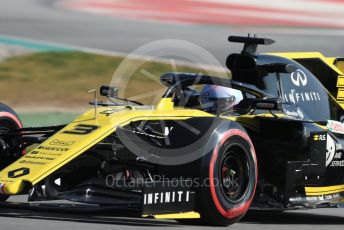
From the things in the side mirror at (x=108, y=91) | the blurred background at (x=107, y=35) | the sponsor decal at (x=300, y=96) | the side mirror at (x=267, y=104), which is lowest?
the side mirror at (x=267, y=104)

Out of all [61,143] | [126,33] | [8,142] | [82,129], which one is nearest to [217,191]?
[82,129]

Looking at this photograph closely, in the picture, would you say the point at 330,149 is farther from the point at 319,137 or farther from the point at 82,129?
the point at 82,129

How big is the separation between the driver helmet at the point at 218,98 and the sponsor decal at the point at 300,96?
2.04 feet

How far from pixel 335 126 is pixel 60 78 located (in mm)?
9696

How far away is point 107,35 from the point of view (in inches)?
904

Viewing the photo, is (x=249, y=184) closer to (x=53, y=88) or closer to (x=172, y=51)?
(x=172, y=51)

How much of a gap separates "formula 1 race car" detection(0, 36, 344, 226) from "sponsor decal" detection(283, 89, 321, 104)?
0.01m

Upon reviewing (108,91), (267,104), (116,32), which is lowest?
(267,104)

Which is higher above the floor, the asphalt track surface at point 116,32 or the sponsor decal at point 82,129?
the asphalt track surface at point 116,32

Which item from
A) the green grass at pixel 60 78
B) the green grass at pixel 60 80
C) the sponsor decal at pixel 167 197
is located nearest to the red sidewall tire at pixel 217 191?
the sponsor decal at pixel 167 197

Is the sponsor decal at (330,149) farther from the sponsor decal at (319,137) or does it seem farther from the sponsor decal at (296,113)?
the sponsor decal at (296,113)

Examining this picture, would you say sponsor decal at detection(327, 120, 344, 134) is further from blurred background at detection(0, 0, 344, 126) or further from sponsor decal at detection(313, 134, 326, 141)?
blurred background at detection(0, 0, 344, 126)

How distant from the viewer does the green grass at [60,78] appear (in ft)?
57.7

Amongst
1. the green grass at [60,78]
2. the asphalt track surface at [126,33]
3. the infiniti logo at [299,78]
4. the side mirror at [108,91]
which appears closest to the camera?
the side mirror at [108,91]
